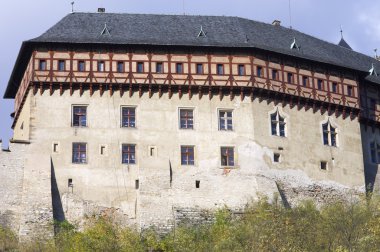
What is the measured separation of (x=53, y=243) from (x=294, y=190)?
15676 millimetres

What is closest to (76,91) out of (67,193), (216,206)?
(67,193)

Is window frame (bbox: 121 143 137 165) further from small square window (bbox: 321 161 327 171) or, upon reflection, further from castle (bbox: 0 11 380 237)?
small square window (bbox: 321 161 327 171)

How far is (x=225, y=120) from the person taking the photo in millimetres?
60562

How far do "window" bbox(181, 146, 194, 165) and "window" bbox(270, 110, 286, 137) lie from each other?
5.33m

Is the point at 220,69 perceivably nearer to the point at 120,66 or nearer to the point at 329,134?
the point at 120,66

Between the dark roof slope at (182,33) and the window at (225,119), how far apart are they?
386 centimetres

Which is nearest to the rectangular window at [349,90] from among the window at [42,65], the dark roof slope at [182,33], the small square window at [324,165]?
the dark roof slope at [182,33]

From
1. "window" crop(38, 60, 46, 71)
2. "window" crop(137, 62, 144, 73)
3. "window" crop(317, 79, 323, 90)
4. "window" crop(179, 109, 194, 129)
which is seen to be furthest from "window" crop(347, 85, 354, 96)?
"window" crop(38, 60, 46, 71)

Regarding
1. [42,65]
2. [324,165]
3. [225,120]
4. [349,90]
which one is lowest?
[324,165]

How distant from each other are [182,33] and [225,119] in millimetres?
6073

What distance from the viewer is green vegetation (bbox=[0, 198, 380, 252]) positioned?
46.8 m

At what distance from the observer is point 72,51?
59844mm

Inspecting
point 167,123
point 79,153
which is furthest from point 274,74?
point 79,153

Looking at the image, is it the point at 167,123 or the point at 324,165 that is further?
the point at 324,165
